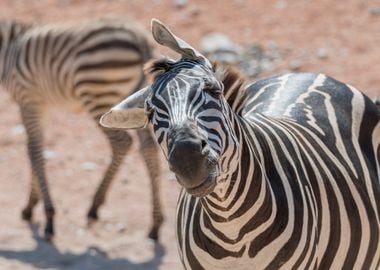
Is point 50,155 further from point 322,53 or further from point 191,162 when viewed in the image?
point 191,162

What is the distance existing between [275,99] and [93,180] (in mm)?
4547

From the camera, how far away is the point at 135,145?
9.55 meters

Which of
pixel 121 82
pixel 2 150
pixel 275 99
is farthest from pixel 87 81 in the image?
pixel 275 99

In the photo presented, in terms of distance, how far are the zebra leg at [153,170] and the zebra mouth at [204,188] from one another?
4.60 m

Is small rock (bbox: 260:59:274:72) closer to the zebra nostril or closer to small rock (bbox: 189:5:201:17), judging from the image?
small rock (bbox: 189:5:201:17)

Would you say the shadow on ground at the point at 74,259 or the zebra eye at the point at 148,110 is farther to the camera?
the shadow on ground at the point at 74,259

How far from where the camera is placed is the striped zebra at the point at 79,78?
7.89 m

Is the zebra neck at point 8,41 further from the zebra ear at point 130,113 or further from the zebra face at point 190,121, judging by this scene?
the zebra face at point 190,121

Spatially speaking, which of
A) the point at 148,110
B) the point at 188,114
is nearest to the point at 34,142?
the point at 148,110

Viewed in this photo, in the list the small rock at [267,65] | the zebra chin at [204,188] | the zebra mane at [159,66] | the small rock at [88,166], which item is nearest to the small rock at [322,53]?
the small rock at [267,65]

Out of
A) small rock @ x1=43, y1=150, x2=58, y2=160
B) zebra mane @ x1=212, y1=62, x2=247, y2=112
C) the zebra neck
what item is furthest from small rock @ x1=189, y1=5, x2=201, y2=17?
zebra mane @ x1=212, y1=62, x2=247, y2=112

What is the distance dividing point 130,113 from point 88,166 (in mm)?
5615

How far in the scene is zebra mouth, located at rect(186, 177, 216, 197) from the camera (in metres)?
3.14

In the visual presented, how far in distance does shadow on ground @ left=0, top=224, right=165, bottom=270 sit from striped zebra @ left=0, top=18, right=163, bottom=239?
297 millimetres
